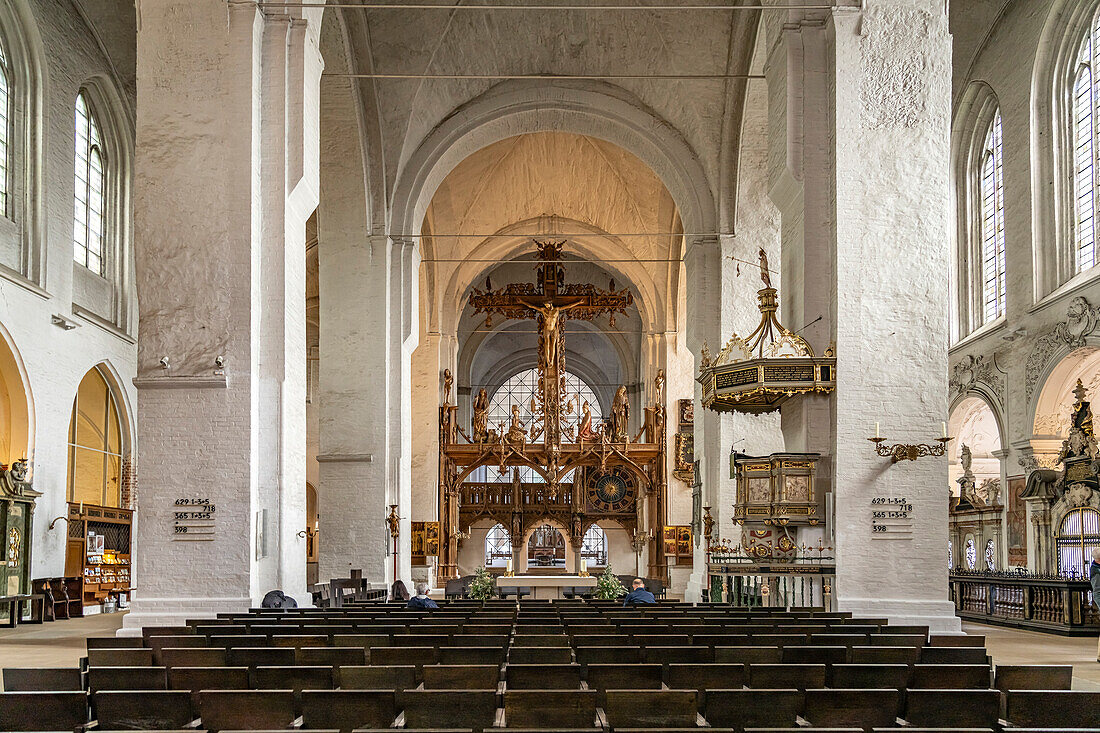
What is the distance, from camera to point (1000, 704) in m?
5.59

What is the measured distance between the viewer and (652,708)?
5.00 meters

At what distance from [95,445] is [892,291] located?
17.7 m

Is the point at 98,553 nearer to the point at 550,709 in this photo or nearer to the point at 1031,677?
the point at 550,709

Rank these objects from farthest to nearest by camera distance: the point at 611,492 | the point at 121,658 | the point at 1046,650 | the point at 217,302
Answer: the point at 611,492 < the point at 217,302 < the point at 1046,650 < the point at 121,658

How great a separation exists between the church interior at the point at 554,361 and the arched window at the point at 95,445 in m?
0.10

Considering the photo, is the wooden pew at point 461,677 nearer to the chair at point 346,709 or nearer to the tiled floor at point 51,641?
the chair at point 346,709

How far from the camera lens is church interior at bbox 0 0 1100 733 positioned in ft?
22.9

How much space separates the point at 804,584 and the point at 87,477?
15.9 meters

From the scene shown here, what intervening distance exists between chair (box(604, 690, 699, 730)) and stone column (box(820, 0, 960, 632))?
9.28 m

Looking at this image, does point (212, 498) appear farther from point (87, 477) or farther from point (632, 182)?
point (632, 182)

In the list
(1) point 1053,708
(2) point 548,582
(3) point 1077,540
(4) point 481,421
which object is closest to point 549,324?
(4) point 481,421

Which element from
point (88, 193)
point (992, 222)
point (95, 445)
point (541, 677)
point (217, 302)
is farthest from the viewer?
point (992, 222)

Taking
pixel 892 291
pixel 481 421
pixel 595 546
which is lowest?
pixel 595 546

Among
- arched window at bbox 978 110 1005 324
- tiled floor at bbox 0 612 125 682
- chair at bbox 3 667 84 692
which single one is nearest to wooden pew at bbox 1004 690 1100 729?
chair at bbox 3 667 84 692
